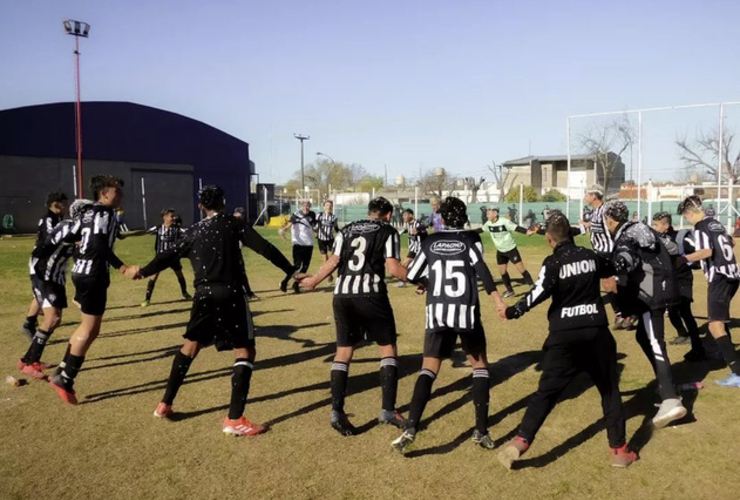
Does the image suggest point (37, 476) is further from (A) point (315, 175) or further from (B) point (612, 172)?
(A) point (315, 175)

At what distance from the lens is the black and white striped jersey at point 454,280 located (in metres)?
4.98

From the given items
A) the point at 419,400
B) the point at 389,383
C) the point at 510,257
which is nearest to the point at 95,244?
the point at 389,383

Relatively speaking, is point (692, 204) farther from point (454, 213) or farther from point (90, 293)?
point (90, 293)

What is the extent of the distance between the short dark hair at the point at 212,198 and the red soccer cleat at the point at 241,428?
198 centimetres

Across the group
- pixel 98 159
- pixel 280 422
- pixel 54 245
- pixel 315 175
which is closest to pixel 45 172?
pixel 98 159

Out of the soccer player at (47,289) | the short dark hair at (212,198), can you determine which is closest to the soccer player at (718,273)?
the short dark hair at (212,198)

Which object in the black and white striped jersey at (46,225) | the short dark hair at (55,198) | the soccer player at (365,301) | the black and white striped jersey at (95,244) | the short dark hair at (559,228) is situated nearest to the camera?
the short dark hair at (559,228)

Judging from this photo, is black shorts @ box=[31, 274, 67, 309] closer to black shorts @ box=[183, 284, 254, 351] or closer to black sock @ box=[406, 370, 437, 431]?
black shorts @ box=[183, 284, 254, 351]

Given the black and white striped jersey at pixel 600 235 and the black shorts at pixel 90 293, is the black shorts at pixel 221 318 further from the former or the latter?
the black and white striped jersey at pixel 600 235

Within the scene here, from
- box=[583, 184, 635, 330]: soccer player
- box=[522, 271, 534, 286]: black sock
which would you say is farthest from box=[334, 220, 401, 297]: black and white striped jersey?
box=[522, 271, 534, 286]: black sock

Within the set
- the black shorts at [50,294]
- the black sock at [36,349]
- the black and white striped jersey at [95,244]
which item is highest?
the black and white striped jersey at [95,244]

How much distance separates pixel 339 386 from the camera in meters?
5.39

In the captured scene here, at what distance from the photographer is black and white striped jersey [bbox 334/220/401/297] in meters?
5.45

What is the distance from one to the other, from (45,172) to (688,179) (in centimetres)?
4299
